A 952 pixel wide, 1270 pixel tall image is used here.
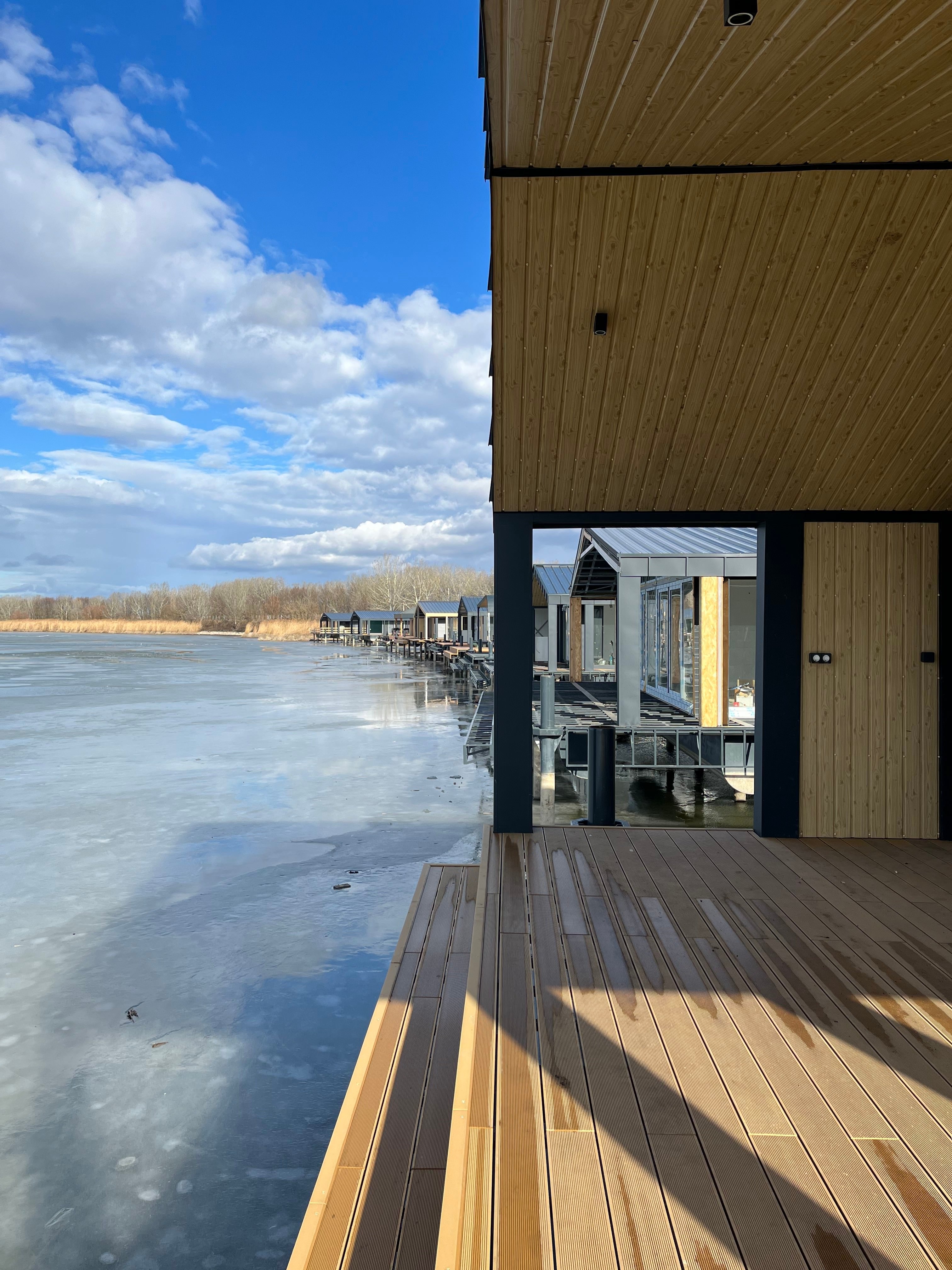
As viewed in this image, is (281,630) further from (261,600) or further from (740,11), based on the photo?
(740,11)

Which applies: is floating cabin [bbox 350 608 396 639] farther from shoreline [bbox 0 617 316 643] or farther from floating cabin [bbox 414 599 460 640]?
floating cabin [bbox 414 599 460 640]

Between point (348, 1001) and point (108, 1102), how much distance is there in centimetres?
140

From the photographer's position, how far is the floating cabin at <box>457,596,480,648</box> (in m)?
36.5

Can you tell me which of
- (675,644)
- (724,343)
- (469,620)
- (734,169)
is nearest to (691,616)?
(675,644)

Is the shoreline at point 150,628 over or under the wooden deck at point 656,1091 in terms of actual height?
over

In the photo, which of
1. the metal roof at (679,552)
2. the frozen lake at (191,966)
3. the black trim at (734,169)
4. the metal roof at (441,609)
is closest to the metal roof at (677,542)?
the metal roof at (679,552)

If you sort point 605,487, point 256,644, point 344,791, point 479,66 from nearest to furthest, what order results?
point 479,66
point 605,487
point 344,791
point 256,644

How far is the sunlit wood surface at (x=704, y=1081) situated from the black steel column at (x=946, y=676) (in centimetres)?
116

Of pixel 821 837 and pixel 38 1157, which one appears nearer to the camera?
pixel 38 1157

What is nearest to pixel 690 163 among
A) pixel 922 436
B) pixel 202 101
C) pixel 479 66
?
pixel 479 66

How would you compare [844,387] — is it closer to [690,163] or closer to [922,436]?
[922,436]

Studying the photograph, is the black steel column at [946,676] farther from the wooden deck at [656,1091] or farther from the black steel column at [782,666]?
the wooden deck at [656,1091]

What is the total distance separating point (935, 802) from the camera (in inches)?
207

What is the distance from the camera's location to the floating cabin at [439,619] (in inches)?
1860
